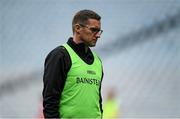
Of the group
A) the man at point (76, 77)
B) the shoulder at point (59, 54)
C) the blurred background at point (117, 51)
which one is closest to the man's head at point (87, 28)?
the man at point (76, 77)

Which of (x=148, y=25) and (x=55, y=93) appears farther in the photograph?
(x=148, y=25)

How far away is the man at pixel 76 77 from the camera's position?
1931 millimetres

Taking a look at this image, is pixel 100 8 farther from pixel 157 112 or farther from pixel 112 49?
pixel 157 112

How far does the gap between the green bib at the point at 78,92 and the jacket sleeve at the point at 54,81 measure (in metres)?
0.03

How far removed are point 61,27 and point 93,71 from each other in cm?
275

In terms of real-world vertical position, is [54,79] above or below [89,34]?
below

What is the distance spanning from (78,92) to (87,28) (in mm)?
267

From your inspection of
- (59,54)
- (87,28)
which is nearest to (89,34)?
(87,28)

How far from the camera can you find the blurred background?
4641mm

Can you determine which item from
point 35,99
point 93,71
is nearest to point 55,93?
point 93,71

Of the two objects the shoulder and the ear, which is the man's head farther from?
the shoulder

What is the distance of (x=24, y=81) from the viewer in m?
4.76

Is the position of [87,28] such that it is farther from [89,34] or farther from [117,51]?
[117,51]

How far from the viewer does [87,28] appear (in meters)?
2.03
